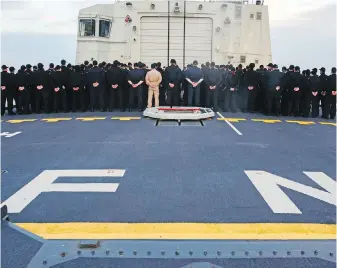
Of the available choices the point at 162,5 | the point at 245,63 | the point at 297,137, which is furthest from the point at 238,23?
the point at 297,137

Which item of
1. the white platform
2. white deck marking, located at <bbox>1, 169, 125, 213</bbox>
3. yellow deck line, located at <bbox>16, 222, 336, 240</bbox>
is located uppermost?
the white platform

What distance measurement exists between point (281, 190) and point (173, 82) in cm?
913

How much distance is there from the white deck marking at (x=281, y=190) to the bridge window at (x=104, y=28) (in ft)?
47.5

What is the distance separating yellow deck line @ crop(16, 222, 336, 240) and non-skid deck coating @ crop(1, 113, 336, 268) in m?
0.01

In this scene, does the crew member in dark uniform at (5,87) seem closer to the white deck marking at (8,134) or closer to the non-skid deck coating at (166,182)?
the non-skid deck coating at (166,182)

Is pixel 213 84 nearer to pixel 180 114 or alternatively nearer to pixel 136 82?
pixel 136 82

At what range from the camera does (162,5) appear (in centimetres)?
1956

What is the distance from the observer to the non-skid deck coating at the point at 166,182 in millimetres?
4355

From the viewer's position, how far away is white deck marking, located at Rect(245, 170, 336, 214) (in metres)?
5.14

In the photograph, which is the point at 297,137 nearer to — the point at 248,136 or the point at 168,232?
the point at 248,136

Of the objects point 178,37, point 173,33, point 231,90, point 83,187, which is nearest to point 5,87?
point 231,90

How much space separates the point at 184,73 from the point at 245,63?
→ 6.28 m

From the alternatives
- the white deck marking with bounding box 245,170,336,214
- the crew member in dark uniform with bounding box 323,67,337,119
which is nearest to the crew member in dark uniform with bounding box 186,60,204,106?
the crew member in dark uniform with bounding box 323,67,337,119

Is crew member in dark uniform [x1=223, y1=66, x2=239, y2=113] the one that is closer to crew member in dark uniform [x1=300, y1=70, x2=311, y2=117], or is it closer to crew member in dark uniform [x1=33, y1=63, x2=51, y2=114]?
crew member in dark uniform [x1=300, y1=70, x2=311, y2=117]
